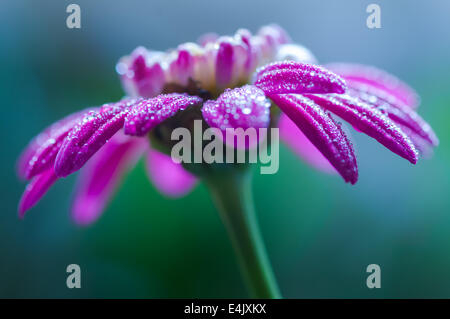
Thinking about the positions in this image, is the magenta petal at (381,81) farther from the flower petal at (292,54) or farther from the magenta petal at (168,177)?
the magenta petal at (168,177)

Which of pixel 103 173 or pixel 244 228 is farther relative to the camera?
pixel 103 173

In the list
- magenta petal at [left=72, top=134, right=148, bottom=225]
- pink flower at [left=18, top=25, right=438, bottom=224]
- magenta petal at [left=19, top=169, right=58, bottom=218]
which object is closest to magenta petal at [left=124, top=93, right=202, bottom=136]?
pink flower at [left=18, top=25, right=438, bottom=224]

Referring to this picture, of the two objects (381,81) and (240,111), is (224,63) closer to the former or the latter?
(240,111)

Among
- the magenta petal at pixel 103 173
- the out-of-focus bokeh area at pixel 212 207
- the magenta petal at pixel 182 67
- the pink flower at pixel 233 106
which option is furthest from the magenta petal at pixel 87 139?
the out-of-focus bokeh area at pixel 212 207

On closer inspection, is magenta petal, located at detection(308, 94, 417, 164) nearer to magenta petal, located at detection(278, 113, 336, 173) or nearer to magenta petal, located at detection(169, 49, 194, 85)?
magenta petal, located at detection(169, 49, 194, 85)

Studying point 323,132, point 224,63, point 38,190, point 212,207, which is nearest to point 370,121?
point 323,132
